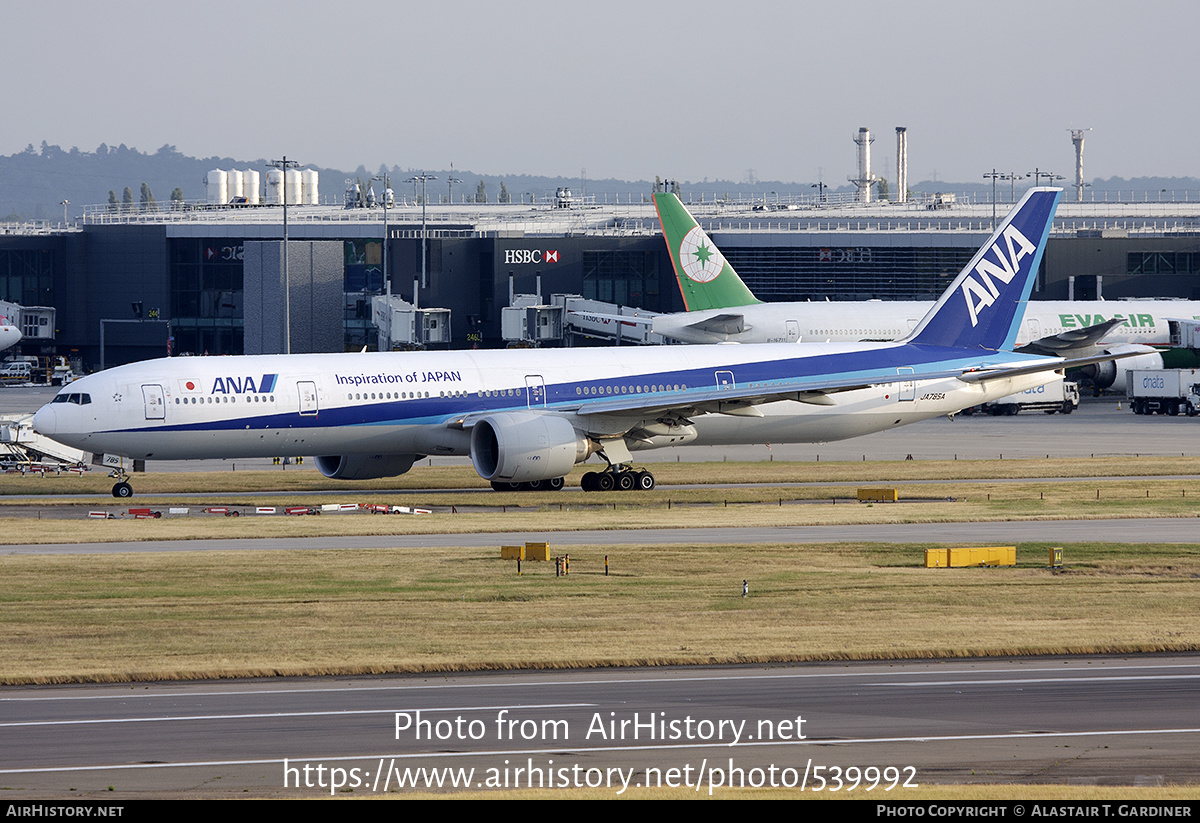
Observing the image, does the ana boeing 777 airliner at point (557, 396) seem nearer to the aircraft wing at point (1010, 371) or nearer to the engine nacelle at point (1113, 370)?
the aircraft wing at point (1010, 371)

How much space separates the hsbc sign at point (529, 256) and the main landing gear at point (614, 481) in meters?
78.0

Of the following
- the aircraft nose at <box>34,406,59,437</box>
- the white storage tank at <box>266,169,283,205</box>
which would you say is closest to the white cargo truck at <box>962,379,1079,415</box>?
the aircraft nose at <box>34,406,59,437</box>

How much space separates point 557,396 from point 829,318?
4375 centimetres

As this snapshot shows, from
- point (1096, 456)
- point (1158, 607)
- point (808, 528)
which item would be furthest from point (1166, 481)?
point (1158, 607)

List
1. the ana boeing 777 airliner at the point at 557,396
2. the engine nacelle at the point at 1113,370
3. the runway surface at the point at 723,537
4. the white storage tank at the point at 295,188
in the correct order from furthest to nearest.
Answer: the white storage tank at the point at 295,188 < the engine nacelle at the point at 1113,370 < the ana boeing 777 airliner at the point at 557,396 < the runway surface at the point at 723,537

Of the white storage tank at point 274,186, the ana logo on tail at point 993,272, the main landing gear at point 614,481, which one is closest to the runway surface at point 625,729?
the main landing gear at point 614,481

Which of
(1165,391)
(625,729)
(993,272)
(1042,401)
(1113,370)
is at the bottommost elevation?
(625,729)

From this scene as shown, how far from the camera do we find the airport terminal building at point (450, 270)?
399 feet

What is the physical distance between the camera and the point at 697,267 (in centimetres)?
9519

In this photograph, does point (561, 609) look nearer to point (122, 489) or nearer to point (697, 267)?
point (122, 489)

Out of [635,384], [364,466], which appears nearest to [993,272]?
[635,384]

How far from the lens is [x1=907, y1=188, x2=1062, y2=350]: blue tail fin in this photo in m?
56.1

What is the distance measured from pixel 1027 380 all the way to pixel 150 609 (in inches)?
1473

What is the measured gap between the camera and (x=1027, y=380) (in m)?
56.4
